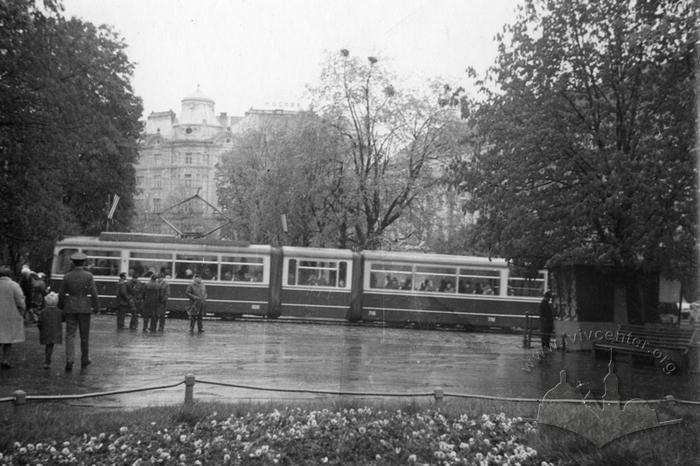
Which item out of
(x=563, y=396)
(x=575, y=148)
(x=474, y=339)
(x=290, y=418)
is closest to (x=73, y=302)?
(x=290, y=418)

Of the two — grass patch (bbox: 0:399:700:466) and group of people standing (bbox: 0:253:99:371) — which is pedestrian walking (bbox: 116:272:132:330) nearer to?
group of people standing (bbox: 0:253:99:371)

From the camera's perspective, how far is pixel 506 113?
19234mm

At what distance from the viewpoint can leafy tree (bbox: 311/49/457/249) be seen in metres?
27.4

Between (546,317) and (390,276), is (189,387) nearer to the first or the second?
(546,317)

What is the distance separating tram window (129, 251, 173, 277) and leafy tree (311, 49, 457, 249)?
286 inches

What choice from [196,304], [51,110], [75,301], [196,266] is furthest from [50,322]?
[196,266]

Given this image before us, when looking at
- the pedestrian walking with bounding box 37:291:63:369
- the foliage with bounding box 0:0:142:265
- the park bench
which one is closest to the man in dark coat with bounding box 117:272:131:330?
the foliage with bounding box 0:0:142:265

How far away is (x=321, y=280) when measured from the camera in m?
30.6

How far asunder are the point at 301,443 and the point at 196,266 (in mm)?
22724

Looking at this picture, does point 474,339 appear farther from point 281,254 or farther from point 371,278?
point 281,254

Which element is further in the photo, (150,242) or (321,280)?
(321,280)

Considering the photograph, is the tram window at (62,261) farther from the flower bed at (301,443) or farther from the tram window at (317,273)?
the flower bed at (301,443)

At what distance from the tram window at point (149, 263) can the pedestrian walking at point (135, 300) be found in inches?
143

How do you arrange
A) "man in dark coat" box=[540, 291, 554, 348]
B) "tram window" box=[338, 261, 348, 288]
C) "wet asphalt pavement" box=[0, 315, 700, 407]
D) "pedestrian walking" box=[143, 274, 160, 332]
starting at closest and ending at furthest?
"wet asphalt pavement" box=[0, 315, 700, 407], "man in dark coat" box=[540, 291, 554, 348], "pedestrian walking" box=[143, 274, 160, 332], "tram window" box=[338, 261, 348, 288]
